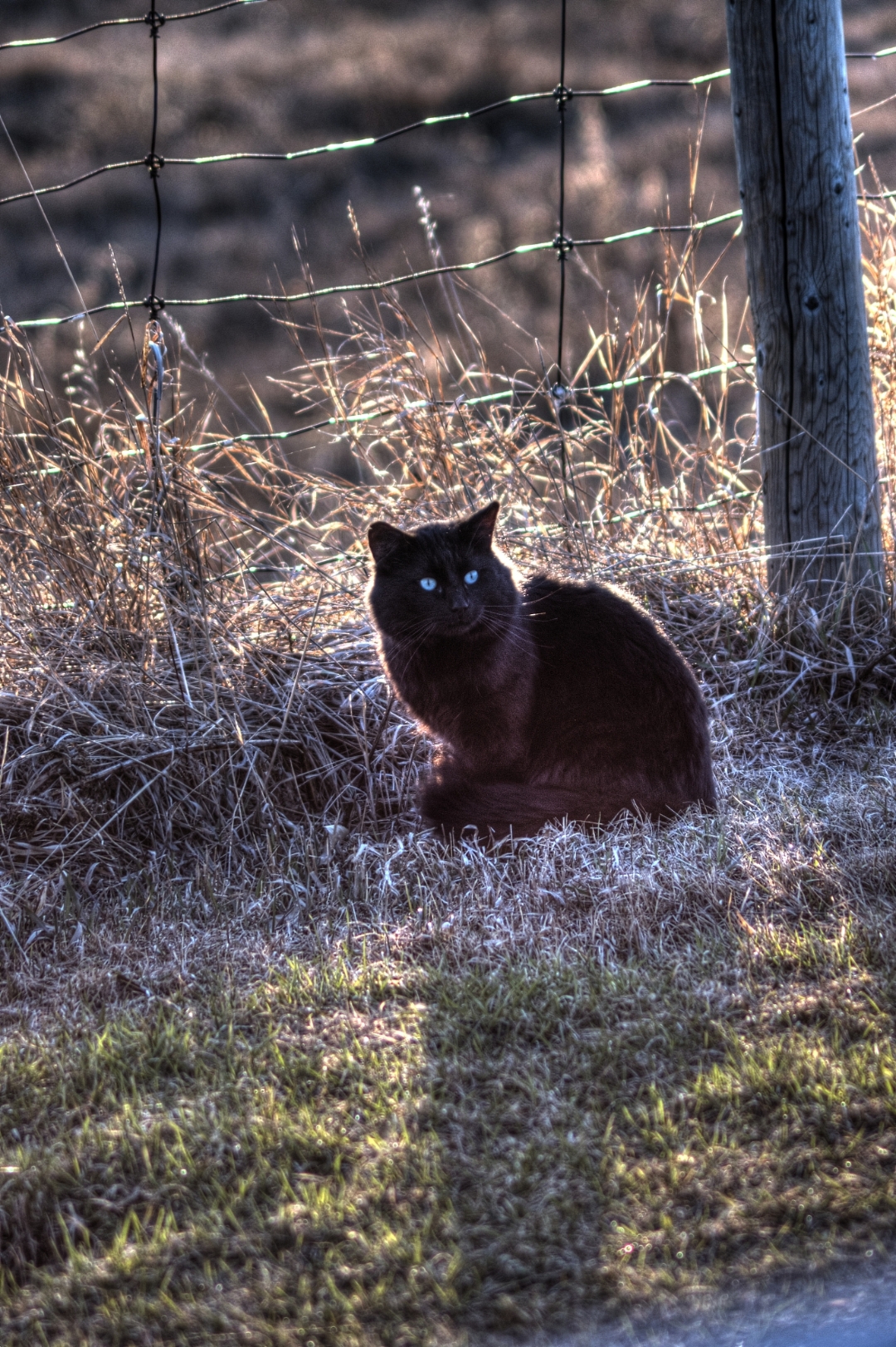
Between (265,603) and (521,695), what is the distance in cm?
93

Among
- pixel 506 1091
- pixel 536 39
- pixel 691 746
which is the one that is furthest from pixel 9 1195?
pixel 536 39

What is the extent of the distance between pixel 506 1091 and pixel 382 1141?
0.21 meters

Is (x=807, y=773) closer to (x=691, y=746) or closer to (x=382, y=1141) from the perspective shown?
(x=691, y=746)

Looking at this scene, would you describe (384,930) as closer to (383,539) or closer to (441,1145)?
(441,1145)

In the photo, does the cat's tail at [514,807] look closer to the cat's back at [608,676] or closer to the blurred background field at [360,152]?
the cat's back at [608,676]

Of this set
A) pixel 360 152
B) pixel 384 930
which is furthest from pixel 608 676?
pixel 360 152

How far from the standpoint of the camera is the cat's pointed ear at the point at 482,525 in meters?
2.71

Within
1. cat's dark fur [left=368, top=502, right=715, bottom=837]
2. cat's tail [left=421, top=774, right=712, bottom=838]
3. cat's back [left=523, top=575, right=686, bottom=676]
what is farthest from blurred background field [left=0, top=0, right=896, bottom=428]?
cat's tail [left=421, top=774, right=712, bottom=838]

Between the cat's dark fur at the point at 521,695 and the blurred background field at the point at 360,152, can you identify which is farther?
the blurred background field at the point at 360,152

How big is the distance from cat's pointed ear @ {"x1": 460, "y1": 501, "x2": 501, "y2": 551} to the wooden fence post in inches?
38.1

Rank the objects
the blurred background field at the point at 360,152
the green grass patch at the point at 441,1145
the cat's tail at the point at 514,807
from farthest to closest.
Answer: the blurred background field at the point at 360,152 → the cat's tail at the point at 514,807 → the green grass patch at the point at 441,1145

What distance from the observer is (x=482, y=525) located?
8.99ft

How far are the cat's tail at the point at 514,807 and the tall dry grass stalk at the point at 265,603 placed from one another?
0.24 metres

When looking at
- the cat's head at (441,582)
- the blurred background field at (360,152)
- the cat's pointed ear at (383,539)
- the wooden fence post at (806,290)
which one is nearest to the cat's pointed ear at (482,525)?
the cat's head at (441,582)
